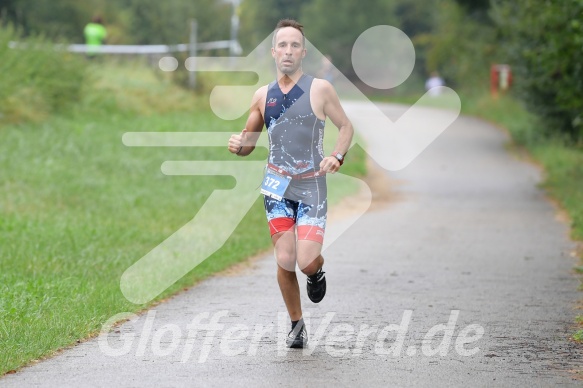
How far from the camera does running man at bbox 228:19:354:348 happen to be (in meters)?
7.86

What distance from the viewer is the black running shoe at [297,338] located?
311 inches

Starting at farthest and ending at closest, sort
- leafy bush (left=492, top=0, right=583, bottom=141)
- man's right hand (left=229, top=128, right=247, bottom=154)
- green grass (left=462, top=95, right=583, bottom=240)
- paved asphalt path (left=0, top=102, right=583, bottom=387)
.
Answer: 1. green grass (left=462, top=95, right=583, bottom=240)
2. leafy bush (left=492, top=0, right=583, bottom=141)
3. man's right hand (left=229, top=128, right=247, bottom=154)
4. paved asphalt path (left=0, top=102, right=583, bottom=387)

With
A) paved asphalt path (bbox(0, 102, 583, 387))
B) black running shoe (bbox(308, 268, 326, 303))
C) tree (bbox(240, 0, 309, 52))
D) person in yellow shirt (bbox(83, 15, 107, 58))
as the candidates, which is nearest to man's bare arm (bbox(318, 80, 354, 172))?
black running shoe (bbox(308, 268, 326, 303))

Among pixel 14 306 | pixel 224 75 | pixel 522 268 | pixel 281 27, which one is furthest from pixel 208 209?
pixel 224 75

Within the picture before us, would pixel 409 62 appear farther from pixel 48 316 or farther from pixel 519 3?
pixel 519 3

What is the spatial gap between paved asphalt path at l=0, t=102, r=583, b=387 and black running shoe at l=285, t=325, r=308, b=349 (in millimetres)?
90

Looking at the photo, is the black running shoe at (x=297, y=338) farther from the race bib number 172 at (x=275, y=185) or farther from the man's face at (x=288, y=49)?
the man's face at (x=288, y=49)

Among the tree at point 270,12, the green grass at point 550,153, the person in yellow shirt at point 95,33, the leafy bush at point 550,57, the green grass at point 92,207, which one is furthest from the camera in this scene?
the tree at point 270,12

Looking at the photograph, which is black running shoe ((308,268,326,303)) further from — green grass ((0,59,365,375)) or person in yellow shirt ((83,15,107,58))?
person in yellow shirt ((83,15,107,58))

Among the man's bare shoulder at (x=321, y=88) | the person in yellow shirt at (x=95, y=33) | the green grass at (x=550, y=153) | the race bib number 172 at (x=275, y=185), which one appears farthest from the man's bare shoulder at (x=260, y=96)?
the person in yellow shirt at (x=95, y=33)

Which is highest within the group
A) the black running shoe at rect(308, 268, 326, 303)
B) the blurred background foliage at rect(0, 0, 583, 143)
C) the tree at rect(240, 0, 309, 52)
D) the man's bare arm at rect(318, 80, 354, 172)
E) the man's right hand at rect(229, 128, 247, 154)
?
the man's bare arm at rect(318, 80, 354, 172)

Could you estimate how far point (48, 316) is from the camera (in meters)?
8.76

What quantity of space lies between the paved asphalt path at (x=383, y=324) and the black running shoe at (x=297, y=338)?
90 millimetres

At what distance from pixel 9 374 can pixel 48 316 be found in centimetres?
183
